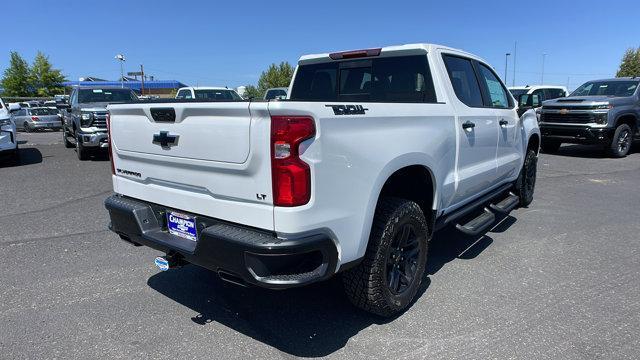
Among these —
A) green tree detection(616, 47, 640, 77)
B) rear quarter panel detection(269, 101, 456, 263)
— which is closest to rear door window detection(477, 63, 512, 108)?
rear quarter panel detection(269, 101, 456, 263)

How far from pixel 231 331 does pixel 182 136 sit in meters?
1.37

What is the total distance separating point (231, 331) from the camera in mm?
3137

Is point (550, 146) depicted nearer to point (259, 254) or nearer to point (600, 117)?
point (600, 117)

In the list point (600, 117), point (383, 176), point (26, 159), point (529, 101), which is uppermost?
point (529, 101)

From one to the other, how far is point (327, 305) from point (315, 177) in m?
1.47

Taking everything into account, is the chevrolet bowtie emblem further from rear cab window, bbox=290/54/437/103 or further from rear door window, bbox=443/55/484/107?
rear door window, bbox=443/55/484/107

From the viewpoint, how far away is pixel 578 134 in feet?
38.2

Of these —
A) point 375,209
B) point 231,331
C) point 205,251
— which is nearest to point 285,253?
point 205,251

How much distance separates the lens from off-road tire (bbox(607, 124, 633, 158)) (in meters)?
11.7

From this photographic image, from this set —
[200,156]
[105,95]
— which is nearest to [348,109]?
[200,156]

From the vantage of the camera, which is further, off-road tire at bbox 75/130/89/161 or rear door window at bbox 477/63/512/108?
off-road tire at bbox 75/130/89/161

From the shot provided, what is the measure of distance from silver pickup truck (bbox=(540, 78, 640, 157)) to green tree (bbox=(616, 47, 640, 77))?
127ft

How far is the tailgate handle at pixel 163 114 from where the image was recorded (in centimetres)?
288

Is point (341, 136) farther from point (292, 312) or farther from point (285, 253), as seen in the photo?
point (292, 312)
